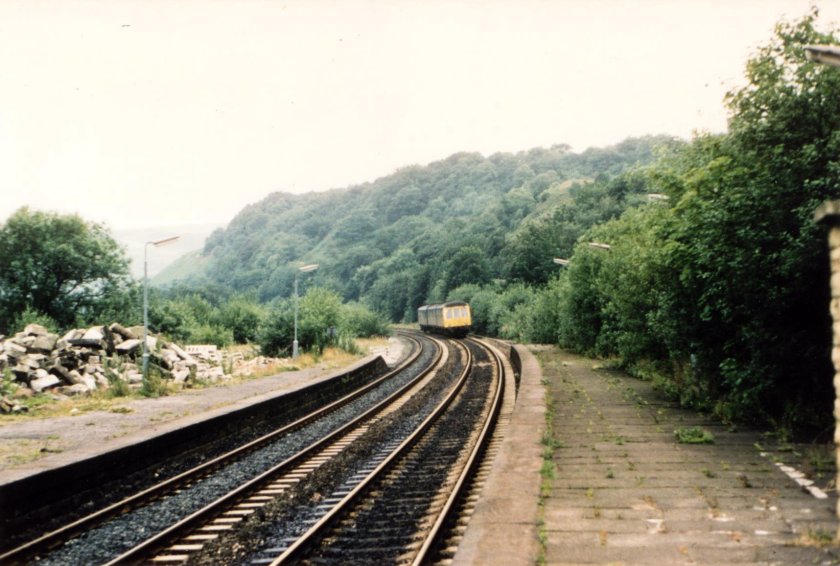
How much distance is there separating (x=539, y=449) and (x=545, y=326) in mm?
25993

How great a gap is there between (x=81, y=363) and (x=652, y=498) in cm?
1617

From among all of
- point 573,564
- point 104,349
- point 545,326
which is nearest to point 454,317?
point 545,326

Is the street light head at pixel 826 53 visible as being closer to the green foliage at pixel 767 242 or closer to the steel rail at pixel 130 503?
the green foliage at pixel 767 242

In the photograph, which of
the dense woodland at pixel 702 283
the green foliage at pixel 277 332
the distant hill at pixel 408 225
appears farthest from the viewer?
the distant hill at pixel 408 225

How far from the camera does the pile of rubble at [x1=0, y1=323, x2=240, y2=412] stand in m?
15.5

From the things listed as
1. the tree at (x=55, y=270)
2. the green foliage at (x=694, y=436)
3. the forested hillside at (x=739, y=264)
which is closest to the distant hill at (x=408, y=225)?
the tree at (x=55, y=270)

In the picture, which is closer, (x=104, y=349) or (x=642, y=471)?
(x=642, y=471)

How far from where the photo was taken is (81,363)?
17.5 meters

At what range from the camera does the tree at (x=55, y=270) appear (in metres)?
27.0

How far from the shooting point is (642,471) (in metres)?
7.36

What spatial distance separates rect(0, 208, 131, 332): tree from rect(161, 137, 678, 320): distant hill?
153ft

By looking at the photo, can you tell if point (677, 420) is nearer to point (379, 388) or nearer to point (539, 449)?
point (539, 449)

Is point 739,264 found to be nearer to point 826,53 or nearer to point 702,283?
point 702,283

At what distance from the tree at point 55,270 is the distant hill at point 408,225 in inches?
1841
